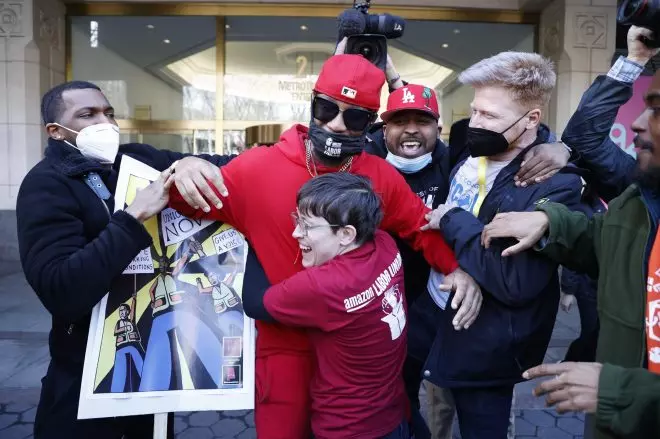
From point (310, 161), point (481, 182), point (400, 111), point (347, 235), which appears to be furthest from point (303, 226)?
point (400, 111)

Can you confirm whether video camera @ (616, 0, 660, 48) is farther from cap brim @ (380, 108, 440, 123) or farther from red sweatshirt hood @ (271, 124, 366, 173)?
red sweatshirt hood @ (271, 124, 366, 173)

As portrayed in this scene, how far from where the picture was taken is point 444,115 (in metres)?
8.49

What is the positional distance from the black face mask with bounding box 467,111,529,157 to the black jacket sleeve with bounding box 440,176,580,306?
22cm

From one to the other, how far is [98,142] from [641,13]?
Result: 1943mm

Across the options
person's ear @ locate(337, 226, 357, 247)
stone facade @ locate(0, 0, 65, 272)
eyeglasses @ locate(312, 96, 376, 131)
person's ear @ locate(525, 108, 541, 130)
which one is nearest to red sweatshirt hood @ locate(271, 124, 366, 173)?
eyeglasses @ locate(312, 96, 376, 131)

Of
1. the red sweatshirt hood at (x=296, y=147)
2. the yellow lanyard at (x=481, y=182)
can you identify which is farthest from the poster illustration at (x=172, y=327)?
the yellow lanyard at (x=481, y=182)

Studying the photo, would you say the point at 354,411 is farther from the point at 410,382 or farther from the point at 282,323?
the point at 410,382

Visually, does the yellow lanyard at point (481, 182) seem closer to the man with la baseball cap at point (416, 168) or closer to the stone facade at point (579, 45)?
the man with la baseball cap at point (416, 168)

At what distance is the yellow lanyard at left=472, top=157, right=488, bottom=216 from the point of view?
77.9 inches

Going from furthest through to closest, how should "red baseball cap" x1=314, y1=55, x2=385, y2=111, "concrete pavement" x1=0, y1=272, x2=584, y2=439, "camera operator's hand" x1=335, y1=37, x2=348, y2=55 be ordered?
"concrete pavement" x1=0, y1=272, x2=584, y2=439 → "camera operator's hand" x1=335, y1=37, x2=348, y2=55 → "red baseball cap" x1=314, y1=55, x2=385, y2=111

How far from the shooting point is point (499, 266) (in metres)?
1.73

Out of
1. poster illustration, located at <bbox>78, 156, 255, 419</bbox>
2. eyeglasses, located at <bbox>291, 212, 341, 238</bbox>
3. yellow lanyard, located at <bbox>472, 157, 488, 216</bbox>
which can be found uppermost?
yellow lanyard, located at <bbox>472, 157, 488, 216</bbox>

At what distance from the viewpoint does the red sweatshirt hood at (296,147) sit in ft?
6.06

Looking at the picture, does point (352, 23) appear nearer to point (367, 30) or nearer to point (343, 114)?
point (367, 30)
